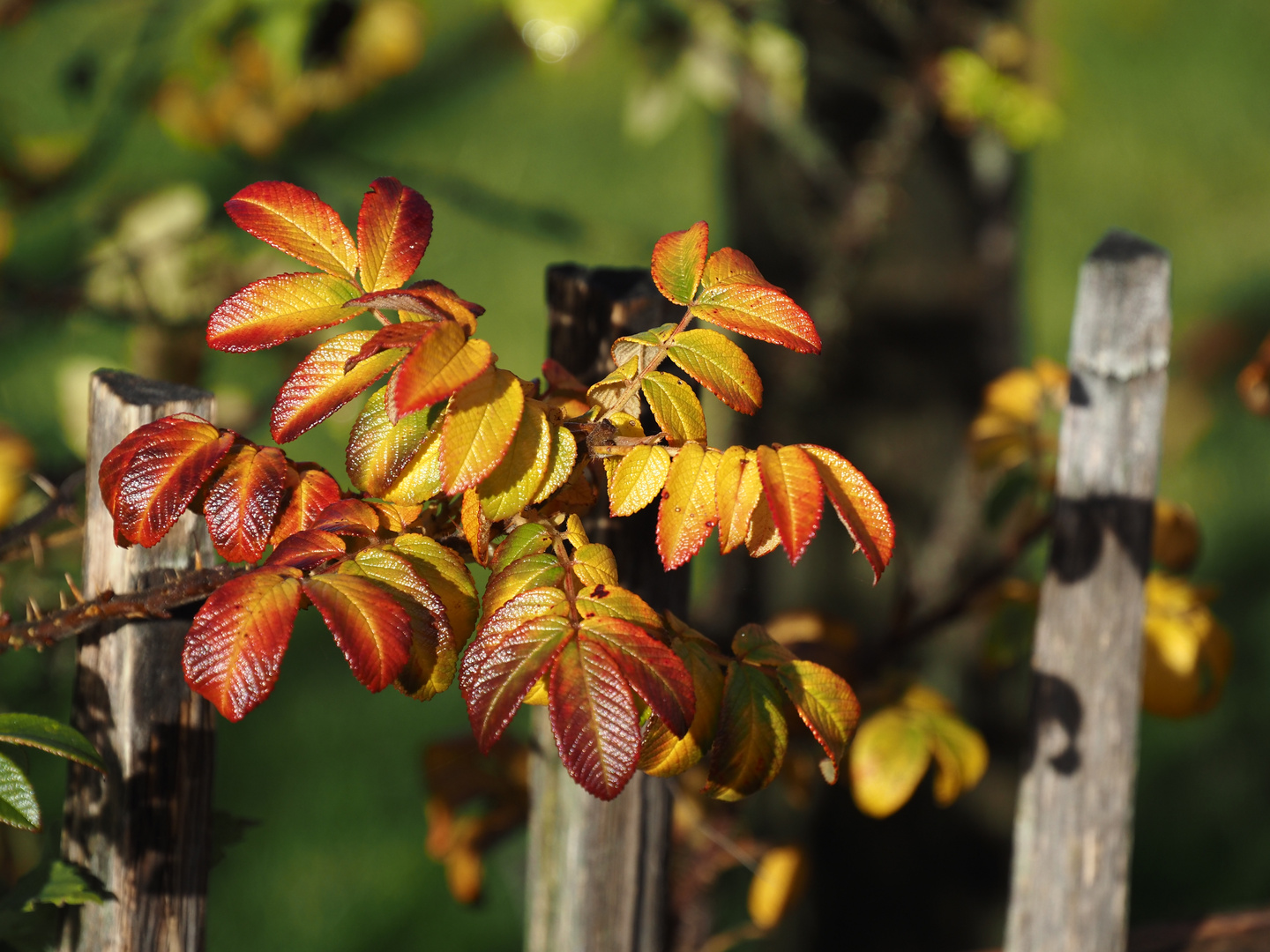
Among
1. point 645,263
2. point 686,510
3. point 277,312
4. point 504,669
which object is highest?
point 645,263

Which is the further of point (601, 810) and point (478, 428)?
point (601, 810)

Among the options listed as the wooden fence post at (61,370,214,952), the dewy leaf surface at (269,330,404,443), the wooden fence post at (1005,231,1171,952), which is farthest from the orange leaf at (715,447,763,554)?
the wooden fence post at (1005,231,1171,952)

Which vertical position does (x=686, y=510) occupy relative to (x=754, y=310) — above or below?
below

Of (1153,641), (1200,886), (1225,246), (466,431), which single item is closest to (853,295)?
(1153,641)

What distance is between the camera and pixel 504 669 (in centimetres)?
63

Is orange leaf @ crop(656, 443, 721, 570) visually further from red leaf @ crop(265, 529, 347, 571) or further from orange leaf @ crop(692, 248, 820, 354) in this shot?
red leaf @ crop(265, 529, 347, 571)

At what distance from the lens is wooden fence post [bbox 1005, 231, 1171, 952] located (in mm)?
1094

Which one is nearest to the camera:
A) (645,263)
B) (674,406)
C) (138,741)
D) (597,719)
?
(597,719)

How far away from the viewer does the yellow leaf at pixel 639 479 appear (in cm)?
71

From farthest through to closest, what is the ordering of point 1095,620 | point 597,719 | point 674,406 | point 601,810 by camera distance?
point 1095,620 → point 601,810 → point 674,406 → point 597,719

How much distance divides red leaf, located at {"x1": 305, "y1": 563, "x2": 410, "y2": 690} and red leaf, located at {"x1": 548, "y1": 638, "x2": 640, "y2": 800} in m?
0.09

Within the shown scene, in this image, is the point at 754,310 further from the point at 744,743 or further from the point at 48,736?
the point at 48,736

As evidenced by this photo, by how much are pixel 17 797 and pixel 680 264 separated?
0.54 metres

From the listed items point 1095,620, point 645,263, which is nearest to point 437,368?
point 1095,620
